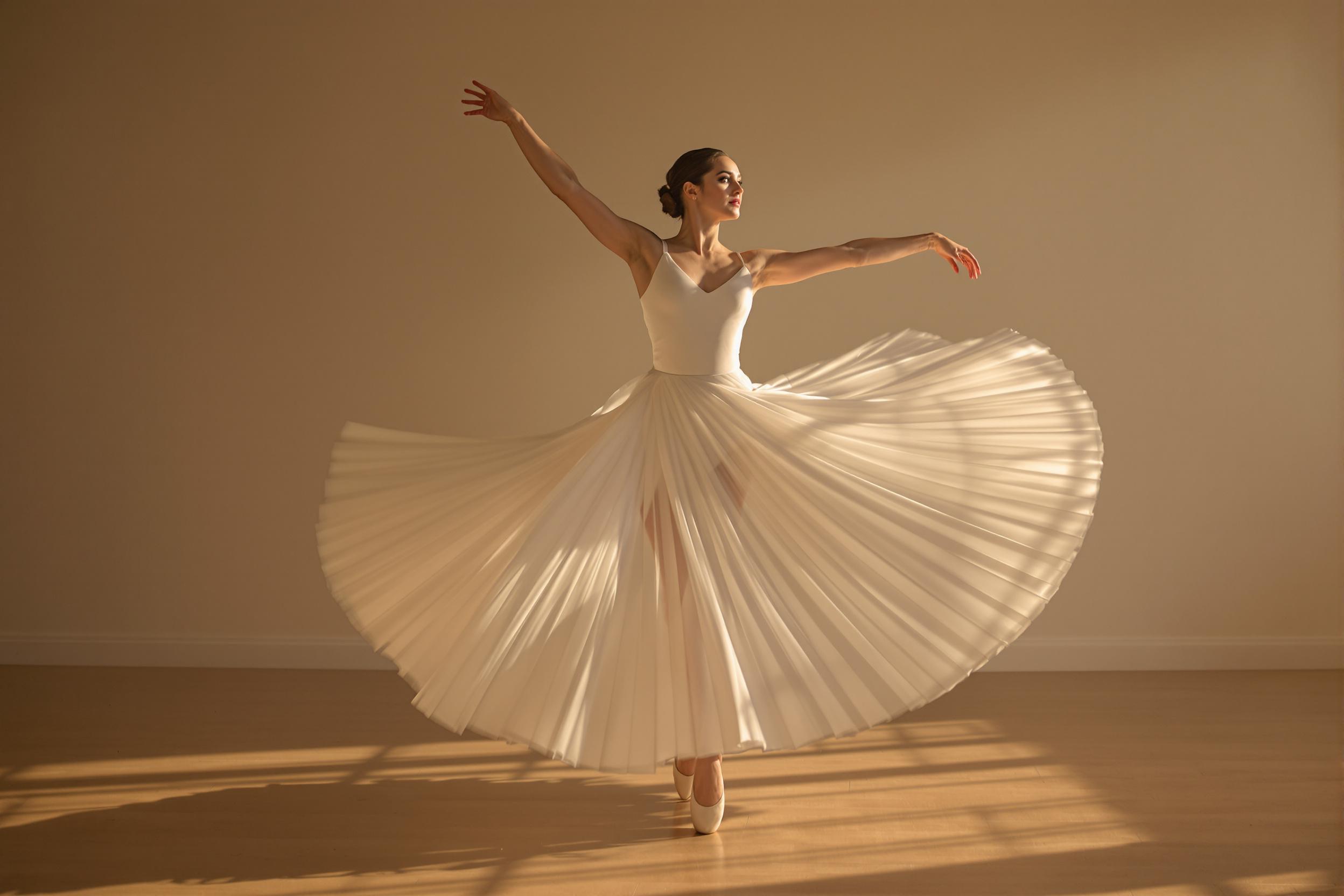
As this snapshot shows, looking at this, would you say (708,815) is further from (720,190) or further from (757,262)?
(720,190)

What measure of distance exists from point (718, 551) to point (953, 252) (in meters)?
1.08

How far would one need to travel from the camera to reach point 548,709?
6.84ft

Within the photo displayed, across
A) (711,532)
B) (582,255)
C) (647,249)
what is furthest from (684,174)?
(582,255)

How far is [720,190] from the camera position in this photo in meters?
2.63

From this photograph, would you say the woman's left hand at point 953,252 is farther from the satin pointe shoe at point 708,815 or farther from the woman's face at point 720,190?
the satin pointe shoe at point 708,815

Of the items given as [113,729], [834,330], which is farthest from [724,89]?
[113,729]

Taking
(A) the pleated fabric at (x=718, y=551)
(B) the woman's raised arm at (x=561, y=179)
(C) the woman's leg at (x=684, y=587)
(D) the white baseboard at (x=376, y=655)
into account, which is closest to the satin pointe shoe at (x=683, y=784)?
(C) the woman's leg at (x=684, y=587)

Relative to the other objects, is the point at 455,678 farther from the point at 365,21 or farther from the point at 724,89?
the point at 365,21

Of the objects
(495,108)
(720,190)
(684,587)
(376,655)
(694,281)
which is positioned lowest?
(376,655)

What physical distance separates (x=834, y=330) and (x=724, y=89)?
3.10ft

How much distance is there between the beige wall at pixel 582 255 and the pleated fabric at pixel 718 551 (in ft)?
4.67

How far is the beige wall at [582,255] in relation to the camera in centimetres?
398

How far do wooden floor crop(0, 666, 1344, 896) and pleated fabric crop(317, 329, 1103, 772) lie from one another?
0.38 metres

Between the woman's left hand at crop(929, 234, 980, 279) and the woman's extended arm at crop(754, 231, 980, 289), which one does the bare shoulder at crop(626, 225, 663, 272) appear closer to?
the woman's extended arm at crop(754, 231, 980, 289)
